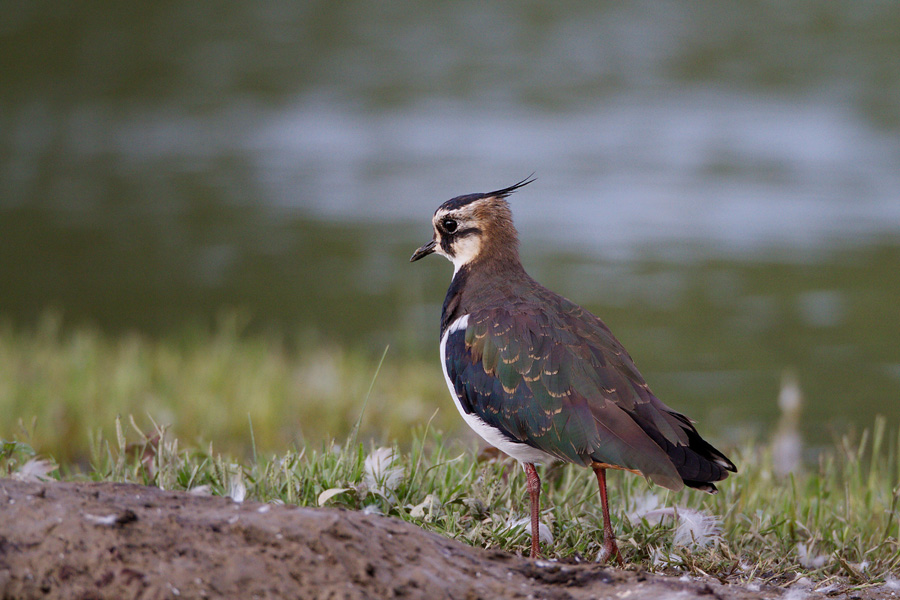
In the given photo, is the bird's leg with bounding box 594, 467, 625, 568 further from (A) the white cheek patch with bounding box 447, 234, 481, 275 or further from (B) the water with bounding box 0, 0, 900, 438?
(B) the water with bounding box 0, 0, 900, 438

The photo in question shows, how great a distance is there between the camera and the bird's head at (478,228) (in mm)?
5176

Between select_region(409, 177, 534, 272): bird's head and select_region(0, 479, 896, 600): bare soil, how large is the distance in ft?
5.62

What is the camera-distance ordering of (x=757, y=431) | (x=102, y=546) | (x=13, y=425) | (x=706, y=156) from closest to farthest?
1. (x=102, y=546)
2. (x=13, y=425)
3. (x=757, y=431)
4. (x=706, y=156)

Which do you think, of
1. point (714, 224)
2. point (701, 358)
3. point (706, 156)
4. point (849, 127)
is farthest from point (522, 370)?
point (849, 127)

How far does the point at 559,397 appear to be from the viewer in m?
4.37

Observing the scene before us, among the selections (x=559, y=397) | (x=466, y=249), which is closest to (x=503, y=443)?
(x=559, y=397)

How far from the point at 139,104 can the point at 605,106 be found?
984 centimetres

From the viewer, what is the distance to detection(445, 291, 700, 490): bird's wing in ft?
13.9

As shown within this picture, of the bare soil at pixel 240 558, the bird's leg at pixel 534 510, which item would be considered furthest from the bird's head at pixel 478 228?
the bare soil at pixel 240 558

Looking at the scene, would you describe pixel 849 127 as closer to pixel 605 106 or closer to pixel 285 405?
pixel 605 106

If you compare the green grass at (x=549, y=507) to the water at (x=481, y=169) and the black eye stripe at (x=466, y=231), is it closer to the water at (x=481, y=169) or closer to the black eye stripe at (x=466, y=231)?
the black eye stripe at (x=466, y=231)

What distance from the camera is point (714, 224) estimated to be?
16.7 m

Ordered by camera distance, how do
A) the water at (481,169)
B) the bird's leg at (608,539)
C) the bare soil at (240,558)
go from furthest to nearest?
the water at (481,169) < the bird's leg at (608,539) < the bare soil at (240,558)

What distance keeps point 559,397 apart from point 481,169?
13696mm
